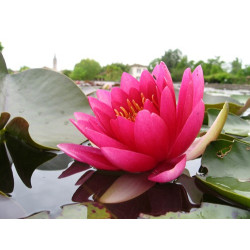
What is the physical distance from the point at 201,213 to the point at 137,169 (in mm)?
88

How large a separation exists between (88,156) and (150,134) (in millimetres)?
90

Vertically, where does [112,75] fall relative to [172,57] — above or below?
below

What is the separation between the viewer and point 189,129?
0.92ft

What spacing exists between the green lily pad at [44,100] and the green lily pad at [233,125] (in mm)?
274

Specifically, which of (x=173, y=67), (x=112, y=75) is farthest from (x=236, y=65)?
(x=112, y=75)

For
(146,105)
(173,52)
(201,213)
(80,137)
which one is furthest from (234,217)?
(173,52)

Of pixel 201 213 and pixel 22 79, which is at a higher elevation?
pixel 22 79

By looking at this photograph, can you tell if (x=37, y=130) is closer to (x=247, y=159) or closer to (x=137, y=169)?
(x=137, y=169)

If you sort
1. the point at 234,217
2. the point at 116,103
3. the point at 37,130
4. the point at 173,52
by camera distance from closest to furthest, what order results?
1. the point at 234,217
2. the point at 116,103
3. the point at 37,130
4. the point at 173,52

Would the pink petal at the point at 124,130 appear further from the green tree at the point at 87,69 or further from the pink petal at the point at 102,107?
the green tree at the point at 87,69

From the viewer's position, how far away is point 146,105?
30cm

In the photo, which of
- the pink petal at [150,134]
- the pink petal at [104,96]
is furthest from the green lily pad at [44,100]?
the pink petal at [150,134]

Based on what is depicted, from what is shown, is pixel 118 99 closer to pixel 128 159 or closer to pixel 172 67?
pixel 128 159

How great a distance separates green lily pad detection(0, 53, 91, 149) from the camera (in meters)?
0.47
